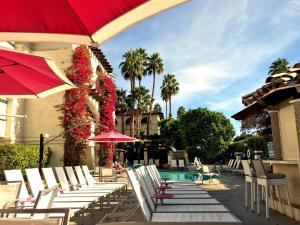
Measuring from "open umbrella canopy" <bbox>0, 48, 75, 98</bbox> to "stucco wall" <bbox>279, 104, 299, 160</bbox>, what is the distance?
4800mm

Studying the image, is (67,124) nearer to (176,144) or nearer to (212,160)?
(212,160)

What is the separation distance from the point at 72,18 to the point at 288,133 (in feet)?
21.1

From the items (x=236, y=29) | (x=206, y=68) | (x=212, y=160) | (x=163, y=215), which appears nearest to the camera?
(x=163, y=215)

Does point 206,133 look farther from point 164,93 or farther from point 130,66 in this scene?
point 164,93

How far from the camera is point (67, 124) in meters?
20.6

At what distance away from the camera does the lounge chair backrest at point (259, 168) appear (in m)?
7.14

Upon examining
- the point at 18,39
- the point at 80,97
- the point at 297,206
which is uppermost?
the point at 80,97

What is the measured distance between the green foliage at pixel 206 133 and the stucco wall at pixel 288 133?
2937 cm

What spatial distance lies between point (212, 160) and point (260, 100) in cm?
3069

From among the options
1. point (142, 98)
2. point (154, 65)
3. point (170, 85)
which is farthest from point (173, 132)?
point (170, 85)

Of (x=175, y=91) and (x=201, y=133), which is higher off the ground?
(x=175, y=91)

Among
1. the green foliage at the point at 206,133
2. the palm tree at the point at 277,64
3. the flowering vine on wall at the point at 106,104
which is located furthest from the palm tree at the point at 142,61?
the flowering vine on wall at the point at 106,104

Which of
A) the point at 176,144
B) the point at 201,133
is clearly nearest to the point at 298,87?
the point at 201,133

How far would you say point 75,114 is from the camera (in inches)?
816
